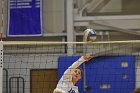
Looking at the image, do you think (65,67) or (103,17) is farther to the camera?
(103,17)

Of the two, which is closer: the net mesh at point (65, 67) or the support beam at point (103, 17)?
the net mesh at point (65, 67)

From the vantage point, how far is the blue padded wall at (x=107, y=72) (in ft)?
21.3

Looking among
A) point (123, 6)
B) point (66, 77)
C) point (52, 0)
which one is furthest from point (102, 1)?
point (66, 77)

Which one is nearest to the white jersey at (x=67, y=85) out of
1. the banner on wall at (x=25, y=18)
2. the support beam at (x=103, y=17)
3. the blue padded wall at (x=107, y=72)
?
the blue padded wall at (x=107, y=72)

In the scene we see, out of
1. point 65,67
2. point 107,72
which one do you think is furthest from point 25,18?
point 107,72

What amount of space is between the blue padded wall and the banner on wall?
2.70ft

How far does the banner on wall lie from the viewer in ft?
22.9

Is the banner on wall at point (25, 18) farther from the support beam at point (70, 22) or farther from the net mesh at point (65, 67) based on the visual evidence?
the support beam at point (70, 22)

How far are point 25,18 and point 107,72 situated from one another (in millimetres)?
1790

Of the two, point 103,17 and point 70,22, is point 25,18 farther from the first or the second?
point 103,17

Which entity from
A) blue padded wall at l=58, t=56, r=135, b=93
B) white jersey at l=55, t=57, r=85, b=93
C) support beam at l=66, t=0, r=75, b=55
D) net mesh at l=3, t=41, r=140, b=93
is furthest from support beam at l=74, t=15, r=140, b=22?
white jersey at l=55, t=57, r=85, b=93

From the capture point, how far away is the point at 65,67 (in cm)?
650

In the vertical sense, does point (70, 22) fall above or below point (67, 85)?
above

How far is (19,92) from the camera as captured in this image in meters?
6.89
